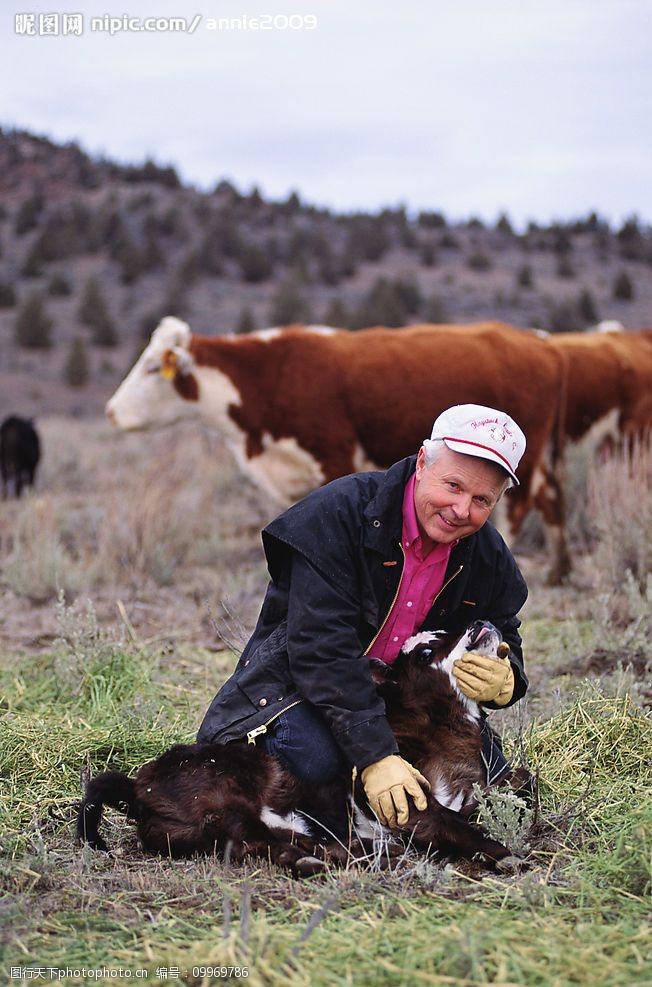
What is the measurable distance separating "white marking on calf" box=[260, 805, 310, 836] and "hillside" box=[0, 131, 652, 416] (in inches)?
764

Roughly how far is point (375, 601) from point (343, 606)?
0.14m

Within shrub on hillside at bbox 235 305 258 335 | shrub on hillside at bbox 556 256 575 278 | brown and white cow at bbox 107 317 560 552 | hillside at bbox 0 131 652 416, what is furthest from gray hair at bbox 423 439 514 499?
shrub on hillside at bbox 556 256 575 278

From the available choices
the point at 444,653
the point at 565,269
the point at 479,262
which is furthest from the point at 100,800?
the point at 479,262

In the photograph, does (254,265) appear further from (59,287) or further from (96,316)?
(96,316)

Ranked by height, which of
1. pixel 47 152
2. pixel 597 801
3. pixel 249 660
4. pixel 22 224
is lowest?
pixel 597 801

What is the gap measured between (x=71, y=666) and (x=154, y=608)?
2072mm

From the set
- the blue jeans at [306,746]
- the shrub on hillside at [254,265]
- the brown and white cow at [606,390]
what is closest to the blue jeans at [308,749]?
the blue jeans at [306,746]

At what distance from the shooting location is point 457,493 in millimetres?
3330

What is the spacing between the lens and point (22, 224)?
3375cm

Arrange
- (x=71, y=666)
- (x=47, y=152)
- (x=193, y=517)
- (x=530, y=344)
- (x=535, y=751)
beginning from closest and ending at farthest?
(x=535, y=751), (x=71, y=666), (x=530, y=344), (x=193, y=517), (x=47, y=152)

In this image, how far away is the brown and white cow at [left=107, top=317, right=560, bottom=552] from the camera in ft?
27.3

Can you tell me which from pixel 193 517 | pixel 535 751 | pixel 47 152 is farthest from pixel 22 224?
pixel 535 751

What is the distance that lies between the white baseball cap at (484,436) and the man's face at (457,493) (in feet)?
0.17

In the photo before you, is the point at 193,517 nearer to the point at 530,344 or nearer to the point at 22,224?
the point at 530,344
